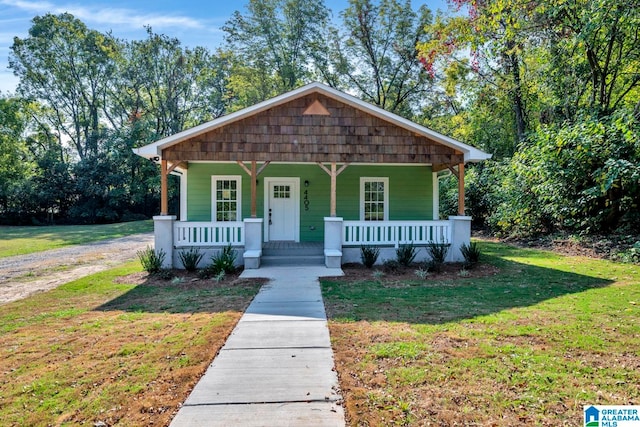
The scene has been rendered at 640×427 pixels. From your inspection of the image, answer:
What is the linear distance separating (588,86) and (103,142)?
108 ft

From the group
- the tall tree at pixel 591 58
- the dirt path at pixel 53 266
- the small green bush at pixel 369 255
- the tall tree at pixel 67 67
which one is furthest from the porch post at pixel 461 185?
the tall tree at pixel 67 67

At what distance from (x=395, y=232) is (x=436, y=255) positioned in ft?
4.18

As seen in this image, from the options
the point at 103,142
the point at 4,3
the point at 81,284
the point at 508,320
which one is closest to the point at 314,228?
the point at 81,284

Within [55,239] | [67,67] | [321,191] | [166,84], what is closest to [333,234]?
[321,191]

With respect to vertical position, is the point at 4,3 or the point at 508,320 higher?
the point at 4,3

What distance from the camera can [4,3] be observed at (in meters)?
13.9

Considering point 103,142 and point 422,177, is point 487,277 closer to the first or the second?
point 422,177

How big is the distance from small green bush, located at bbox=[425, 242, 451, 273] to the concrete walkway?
4356mm

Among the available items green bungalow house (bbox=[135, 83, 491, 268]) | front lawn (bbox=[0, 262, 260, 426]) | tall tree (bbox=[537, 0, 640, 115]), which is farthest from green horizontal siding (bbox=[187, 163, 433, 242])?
tall tree (bbox=[537, 0, 640, 115])

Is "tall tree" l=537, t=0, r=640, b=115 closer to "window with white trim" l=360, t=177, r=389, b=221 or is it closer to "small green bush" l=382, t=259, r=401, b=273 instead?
"window with white trim" l=360, t=177, r=389, b=221

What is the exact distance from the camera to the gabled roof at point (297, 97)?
9.34 meters

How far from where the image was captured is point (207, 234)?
984 cm

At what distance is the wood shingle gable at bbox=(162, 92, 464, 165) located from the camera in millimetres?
9547

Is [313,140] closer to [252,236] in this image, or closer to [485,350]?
[252,236]
